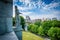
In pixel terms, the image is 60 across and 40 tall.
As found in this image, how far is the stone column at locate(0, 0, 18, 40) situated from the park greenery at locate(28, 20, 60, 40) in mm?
8469

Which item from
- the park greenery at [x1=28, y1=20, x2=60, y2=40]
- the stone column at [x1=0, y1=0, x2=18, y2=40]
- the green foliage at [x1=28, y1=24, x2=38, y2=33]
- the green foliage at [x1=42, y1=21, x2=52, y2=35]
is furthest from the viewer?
the green foliage at [x1=28, y1=24, x2=38, y2=33]

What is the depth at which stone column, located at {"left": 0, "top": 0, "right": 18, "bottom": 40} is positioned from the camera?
59 cm

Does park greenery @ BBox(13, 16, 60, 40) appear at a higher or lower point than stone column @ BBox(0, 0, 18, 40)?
lower

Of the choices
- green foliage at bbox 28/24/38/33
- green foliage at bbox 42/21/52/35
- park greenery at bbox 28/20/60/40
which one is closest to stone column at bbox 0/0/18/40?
park greenery at bbox 28/20/60/40

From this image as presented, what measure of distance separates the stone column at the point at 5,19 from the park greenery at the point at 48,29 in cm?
847

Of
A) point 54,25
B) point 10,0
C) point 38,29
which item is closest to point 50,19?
point 54,25

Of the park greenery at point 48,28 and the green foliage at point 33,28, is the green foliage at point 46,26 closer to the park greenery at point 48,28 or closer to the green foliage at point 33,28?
the park greenery at point 48,28

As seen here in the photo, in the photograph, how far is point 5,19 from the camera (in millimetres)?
610

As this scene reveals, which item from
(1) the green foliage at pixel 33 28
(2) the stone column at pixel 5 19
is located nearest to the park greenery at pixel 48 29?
(1) the green foliage at pixel 33 28

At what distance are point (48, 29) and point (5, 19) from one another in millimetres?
10807

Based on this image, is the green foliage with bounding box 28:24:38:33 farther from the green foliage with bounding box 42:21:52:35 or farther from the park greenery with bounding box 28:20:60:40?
the green foliage with bounding box 42:21:52:35

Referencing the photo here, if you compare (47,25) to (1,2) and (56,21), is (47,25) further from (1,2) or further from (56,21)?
(1,2)

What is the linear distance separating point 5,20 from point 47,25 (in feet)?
35.9

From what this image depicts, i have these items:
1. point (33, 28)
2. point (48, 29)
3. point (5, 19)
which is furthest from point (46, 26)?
point (5, 19)
